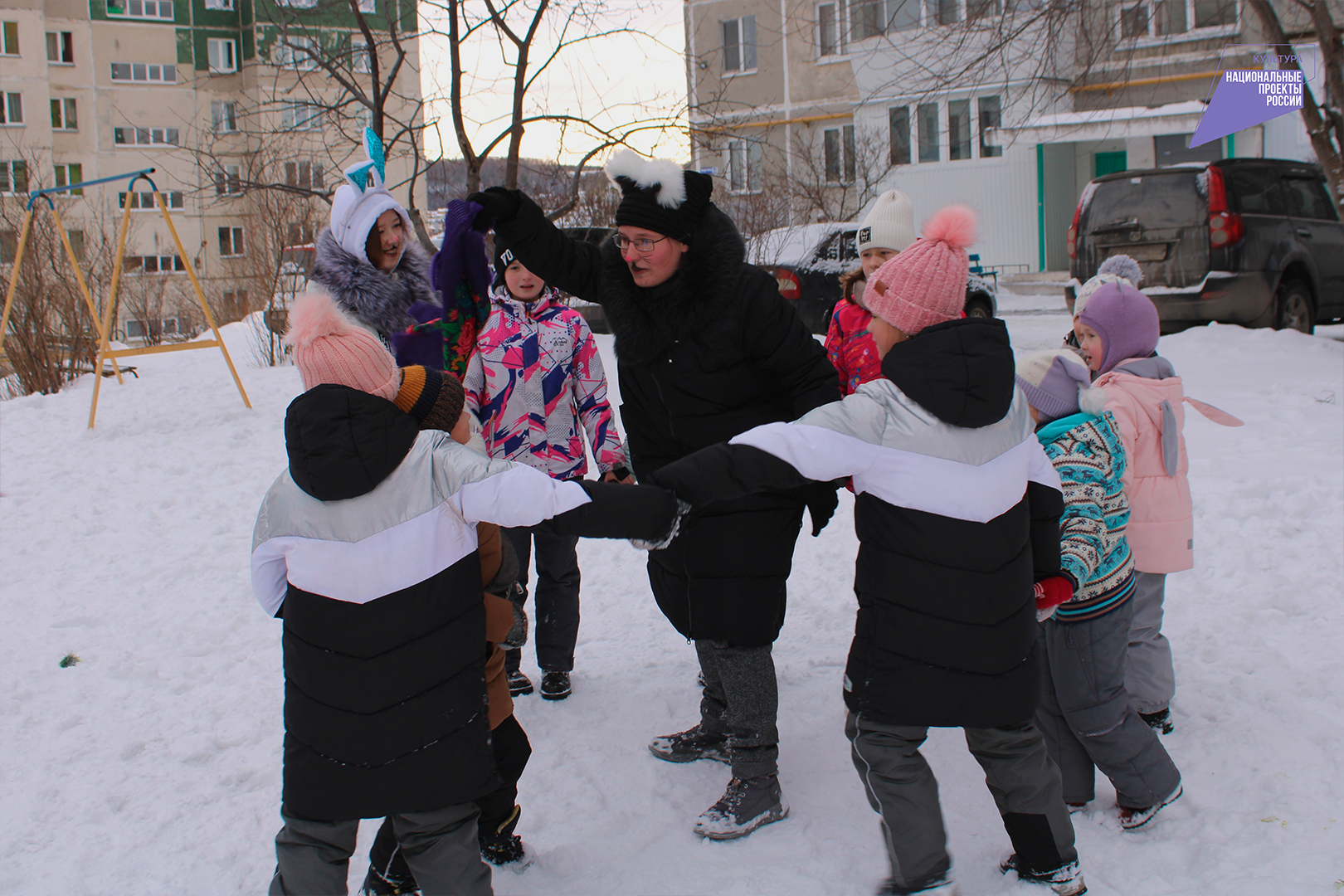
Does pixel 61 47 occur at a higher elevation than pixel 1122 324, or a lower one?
higher

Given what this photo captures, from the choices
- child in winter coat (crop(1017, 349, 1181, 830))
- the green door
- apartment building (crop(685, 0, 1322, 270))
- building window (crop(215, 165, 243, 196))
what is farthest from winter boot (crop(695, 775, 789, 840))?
the green door

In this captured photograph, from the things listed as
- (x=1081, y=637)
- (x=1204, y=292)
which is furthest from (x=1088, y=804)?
(x=1204, y=292)

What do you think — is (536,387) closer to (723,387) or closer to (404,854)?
(723,387)

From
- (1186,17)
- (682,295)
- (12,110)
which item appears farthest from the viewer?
(12,110)

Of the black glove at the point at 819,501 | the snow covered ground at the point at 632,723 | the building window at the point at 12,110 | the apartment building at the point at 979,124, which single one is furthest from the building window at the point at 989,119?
the building window at the point at 12,110

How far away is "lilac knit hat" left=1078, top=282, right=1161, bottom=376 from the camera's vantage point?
3121 mm

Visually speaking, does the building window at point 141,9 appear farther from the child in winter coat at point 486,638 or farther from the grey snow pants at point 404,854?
the grey snow pants at point 404,854

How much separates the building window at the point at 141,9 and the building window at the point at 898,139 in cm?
2939

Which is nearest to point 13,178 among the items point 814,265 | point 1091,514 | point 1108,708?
point 814,265

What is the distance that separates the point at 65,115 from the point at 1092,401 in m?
42.7

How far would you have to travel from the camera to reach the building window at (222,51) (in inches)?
1515

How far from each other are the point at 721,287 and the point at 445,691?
Answer: 1339mm

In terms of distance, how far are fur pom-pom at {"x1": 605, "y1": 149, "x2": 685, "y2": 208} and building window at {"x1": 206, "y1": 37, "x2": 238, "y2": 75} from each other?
41.6m

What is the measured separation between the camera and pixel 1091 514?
8.58 ft
